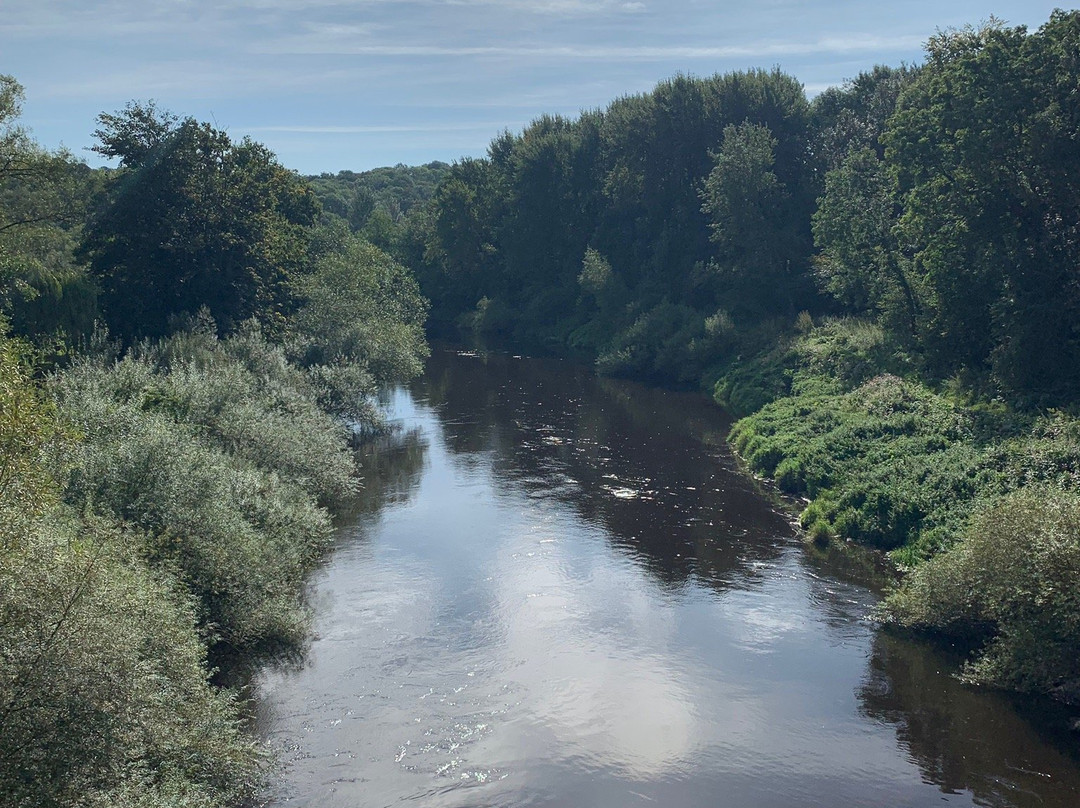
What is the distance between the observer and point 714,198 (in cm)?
6431

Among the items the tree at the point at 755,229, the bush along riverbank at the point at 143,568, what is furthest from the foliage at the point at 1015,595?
the tree at the point at 755,229

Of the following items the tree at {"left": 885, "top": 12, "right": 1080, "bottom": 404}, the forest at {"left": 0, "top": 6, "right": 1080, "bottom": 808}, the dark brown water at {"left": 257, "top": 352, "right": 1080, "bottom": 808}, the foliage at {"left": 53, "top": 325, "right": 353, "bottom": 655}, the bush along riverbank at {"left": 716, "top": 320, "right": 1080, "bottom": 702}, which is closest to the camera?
the forest at {"left": 0, "top": 6, "right": 1080, "bottom": 808}

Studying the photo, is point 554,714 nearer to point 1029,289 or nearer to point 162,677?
point 162,677

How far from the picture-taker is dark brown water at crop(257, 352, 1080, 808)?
18000 mm

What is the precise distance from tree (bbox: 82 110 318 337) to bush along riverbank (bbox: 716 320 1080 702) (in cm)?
2664

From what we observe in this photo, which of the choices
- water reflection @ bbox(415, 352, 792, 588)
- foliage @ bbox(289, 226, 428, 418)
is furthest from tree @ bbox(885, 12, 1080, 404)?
foliage @ bbox(289, 226, 428, 418)

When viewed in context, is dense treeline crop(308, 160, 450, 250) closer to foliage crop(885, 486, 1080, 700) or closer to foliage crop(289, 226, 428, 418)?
foliage crop(289, 226, 428, 418)

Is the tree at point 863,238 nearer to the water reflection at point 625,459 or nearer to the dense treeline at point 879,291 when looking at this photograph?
the dense treeline at point 879,291

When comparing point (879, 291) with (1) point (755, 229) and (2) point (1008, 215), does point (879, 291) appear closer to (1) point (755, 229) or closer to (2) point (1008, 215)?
(1) point (755, 229)

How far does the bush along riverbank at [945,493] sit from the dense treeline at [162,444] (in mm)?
15622

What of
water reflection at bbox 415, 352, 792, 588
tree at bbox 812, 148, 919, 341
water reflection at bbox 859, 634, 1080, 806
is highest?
tree at bbox 812, 148, 919, 341

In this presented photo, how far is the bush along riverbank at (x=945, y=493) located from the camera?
1981 cm

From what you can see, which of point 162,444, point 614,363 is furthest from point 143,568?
point 614,363

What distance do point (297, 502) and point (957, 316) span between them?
25.7m
